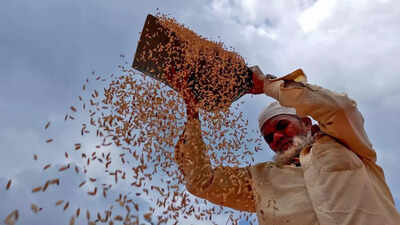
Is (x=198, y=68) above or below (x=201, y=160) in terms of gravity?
above

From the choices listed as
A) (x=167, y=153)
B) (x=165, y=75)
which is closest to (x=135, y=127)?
(x=167, y=153)

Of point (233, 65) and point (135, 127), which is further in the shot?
point (233, 65)

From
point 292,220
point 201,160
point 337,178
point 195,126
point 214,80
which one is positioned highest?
point 214,80

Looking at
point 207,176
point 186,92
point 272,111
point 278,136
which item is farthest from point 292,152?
point 186,92

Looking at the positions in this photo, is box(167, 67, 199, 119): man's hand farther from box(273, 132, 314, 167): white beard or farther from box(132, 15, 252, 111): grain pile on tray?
box(273, 132, 314, 167): white beard

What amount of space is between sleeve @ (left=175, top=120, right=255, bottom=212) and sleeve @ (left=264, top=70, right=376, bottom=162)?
3.05 ft

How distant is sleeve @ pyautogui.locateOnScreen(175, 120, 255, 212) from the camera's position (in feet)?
11.0

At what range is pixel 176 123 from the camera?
3.18m

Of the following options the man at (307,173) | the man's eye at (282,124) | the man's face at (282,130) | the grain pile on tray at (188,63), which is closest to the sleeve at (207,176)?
the man at (307,173)

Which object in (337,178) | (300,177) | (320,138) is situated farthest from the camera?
(300,177)

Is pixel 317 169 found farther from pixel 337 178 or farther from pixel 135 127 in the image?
pixel 135 127

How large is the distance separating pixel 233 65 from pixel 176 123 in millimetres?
773

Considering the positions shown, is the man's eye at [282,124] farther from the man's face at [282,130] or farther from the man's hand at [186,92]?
the man's hand at [186,92]

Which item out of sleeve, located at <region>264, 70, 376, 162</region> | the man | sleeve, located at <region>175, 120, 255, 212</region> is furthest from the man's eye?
sleeve, located at <region>264, 70, 376, 162</region>
